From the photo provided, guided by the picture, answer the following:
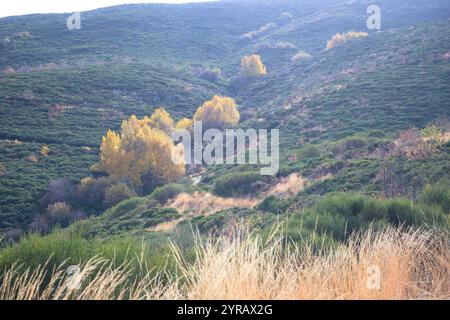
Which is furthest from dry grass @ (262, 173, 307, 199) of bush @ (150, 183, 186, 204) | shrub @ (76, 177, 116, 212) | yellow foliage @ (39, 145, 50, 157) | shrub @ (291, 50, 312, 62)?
shrub @ (291, 50, 312, 62)

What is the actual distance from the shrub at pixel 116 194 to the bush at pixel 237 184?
29.4 ft

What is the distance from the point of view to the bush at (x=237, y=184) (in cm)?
2253

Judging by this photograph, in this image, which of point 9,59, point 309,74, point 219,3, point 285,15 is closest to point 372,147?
point 309,74

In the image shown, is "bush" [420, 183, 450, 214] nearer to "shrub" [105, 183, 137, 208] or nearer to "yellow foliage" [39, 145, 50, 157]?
"shrub" [105, 183, 137, 208]

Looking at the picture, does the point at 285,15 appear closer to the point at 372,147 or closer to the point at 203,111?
the point at 203,111

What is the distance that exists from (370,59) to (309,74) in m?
8.34

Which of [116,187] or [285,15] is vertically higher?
[285,15]

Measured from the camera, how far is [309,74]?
53.8 m

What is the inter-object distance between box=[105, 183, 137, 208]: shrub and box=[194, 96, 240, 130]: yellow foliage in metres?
A: 15.3

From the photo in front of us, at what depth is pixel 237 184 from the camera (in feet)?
77.3

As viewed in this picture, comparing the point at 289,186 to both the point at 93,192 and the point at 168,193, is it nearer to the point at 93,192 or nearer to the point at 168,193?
the point at 168,193

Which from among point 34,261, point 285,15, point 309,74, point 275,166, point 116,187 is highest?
point 285,15

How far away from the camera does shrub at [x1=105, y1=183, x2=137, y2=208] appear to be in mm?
30000

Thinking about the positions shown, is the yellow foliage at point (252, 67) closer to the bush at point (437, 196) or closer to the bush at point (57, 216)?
the bush at point (57, 216)
